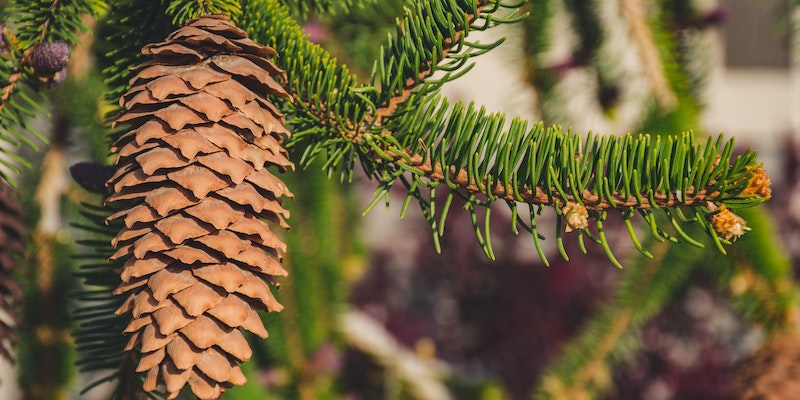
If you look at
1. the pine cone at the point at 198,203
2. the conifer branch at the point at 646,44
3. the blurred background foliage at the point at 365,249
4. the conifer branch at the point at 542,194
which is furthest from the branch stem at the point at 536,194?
the conifer branch at the point at 646,44

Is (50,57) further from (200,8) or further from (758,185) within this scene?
(758,185)

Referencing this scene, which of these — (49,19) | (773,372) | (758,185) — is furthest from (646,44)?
(49,19)

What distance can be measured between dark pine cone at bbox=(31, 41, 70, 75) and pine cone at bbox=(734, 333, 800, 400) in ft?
3.62

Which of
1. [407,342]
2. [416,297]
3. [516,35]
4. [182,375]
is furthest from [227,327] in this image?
[416,297]

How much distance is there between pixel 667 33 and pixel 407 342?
1.41 m

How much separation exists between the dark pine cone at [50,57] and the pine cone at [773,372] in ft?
3.62

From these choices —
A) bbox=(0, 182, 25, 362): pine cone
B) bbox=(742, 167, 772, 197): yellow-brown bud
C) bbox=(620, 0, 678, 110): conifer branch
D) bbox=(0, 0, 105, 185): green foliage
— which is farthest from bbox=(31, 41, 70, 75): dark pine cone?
bbox=(620, 0, 678, 110): conifer branch

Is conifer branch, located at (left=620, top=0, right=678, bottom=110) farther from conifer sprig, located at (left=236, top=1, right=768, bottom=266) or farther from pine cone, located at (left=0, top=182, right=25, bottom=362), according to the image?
pine cone, located at (left=0, top=182, right=25, bottom=362)

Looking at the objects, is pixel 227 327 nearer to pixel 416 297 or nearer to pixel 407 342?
pixel 407 342

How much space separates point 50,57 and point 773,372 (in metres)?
1.12

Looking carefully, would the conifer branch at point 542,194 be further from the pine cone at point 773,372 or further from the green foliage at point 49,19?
the pine cone at point 773,372

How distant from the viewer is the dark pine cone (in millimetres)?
603

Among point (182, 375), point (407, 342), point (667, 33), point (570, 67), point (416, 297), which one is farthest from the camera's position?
point (416, 297)

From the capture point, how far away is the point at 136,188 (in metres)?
0.52
